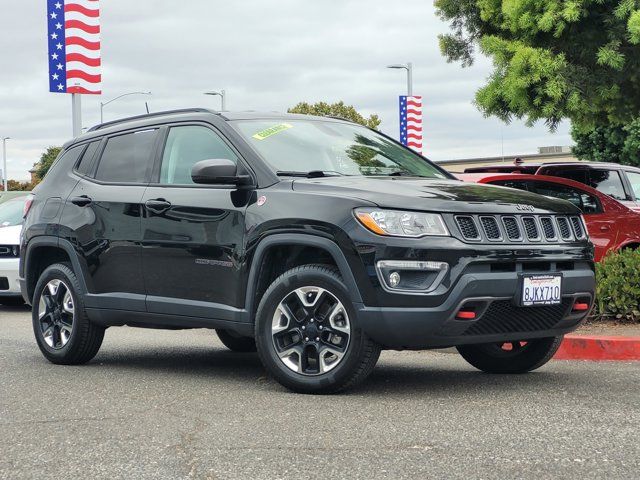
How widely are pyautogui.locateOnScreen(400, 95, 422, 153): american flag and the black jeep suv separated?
22.2 meters

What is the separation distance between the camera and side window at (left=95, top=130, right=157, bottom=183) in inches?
301

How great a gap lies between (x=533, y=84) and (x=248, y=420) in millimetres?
8350

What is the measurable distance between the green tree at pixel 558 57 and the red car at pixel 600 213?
33.4 inches

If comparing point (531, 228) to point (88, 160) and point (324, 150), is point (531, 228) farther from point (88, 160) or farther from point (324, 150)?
point (88, 160)

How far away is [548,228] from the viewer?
21.1 feet

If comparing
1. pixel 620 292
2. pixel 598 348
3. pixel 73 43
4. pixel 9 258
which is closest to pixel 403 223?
pixel 598 348

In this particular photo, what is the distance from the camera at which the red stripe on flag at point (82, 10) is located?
59.3 ft

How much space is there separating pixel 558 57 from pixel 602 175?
1.89 m

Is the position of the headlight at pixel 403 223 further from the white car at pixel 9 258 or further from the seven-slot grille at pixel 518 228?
the white car at pixel 9 258

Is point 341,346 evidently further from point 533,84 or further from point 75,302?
point 533,84

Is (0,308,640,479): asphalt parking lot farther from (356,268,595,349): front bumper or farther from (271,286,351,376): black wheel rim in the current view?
(356,268,595,349): front bumper

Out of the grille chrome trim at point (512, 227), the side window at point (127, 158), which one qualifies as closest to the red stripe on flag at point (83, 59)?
the side window at point (127, 158)

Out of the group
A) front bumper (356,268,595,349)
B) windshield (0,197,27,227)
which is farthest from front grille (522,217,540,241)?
windshield (0,197,27,227)

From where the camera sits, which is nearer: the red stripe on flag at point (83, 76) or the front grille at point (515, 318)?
the front grille at point (515, 318)
